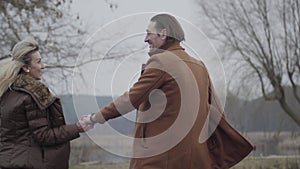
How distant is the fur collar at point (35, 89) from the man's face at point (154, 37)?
70cm

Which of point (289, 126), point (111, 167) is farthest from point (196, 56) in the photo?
point (289, 126)

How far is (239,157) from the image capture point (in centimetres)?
361

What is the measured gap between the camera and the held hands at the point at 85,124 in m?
3.50

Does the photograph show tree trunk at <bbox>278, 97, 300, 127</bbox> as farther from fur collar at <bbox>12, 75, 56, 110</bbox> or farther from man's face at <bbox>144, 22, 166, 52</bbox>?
fur collar at <bbox>12, 75, 56, 110</bbox>

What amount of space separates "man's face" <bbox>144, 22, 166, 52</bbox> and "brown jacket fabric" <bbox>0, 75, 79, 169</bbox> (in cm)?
69

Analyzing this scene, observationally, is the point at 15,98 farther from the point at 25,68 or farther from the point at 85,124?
the point at 85,124

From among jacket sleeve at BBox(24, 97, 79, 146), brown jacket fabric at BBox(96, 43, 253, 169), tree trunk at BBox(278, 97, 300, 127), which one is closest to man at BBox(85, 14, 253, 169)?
brown jacket fabric at BBox(96, 43, 253, 169)

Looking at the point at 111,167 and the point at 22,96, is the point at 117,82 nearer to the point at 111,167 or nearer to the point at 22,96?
the point at 22,96

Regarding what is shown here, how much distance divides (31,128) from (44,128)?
78mm

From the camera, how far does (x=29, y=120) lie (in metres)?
3.33

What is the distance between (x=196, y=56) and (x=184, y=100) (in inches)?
18.1

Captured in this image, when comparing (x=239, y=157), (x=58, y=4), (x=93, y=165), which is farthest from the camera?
(x=93, y=165)

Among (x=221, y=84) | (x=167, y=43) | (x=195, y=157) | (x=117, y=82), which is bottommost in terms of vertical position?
(x=221, y=84)

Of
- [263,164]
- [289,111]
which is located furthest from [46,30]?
[289,111]
